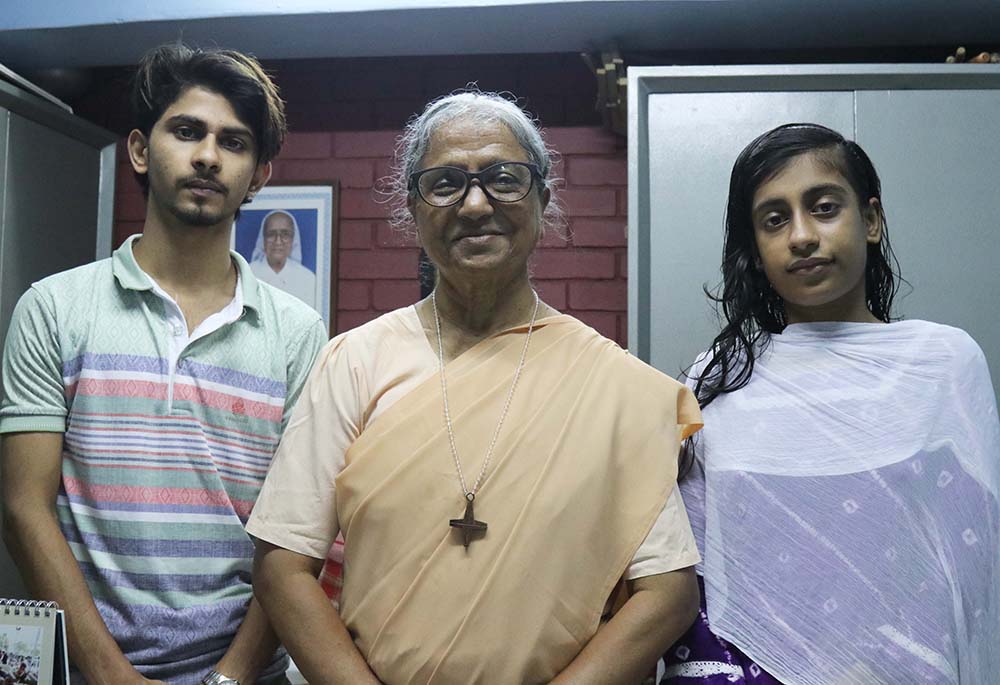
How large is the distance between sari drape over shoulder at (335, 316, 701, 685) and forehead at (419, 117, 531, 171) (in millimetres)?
313

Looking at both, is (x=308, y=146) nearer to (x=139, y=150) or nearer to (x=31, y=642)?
(x=139, y=150)

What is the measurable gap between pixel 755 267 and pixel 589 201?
4.72 feet

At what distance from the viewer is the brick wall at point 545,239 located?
10.7ft

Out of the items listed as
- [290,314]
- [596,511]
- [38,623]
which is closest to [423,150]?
[290,314]

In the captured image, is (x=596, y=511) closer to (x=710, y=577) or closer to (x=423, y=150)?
(x=710, y=577)

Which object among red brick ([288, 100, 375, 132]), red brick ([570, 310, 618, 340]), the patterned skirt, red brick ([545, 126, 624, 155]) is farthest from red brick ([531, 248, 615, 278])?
the patterned skirt

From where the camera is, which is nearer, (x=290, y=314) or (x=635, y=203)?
(x=290, y=314)

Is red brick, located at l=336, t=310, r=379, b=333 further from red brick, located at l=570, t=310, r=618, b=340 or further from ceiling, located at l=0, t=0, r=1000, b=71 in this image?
ceiling, located at l=0, t=0, r=1000, b=71

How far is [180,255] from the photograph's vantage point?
195 centimetres

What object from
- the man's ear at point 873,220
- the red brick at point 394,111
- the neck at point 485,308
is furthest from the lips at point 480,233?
the red brick at point 394,111

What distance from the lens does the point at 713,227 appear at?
276cm

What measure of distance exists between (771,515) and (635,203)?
125 cm

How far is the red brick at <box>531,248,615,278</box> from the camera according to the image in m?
3.26

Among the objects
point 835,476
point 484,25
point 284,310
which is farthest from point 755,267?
point 484,25
